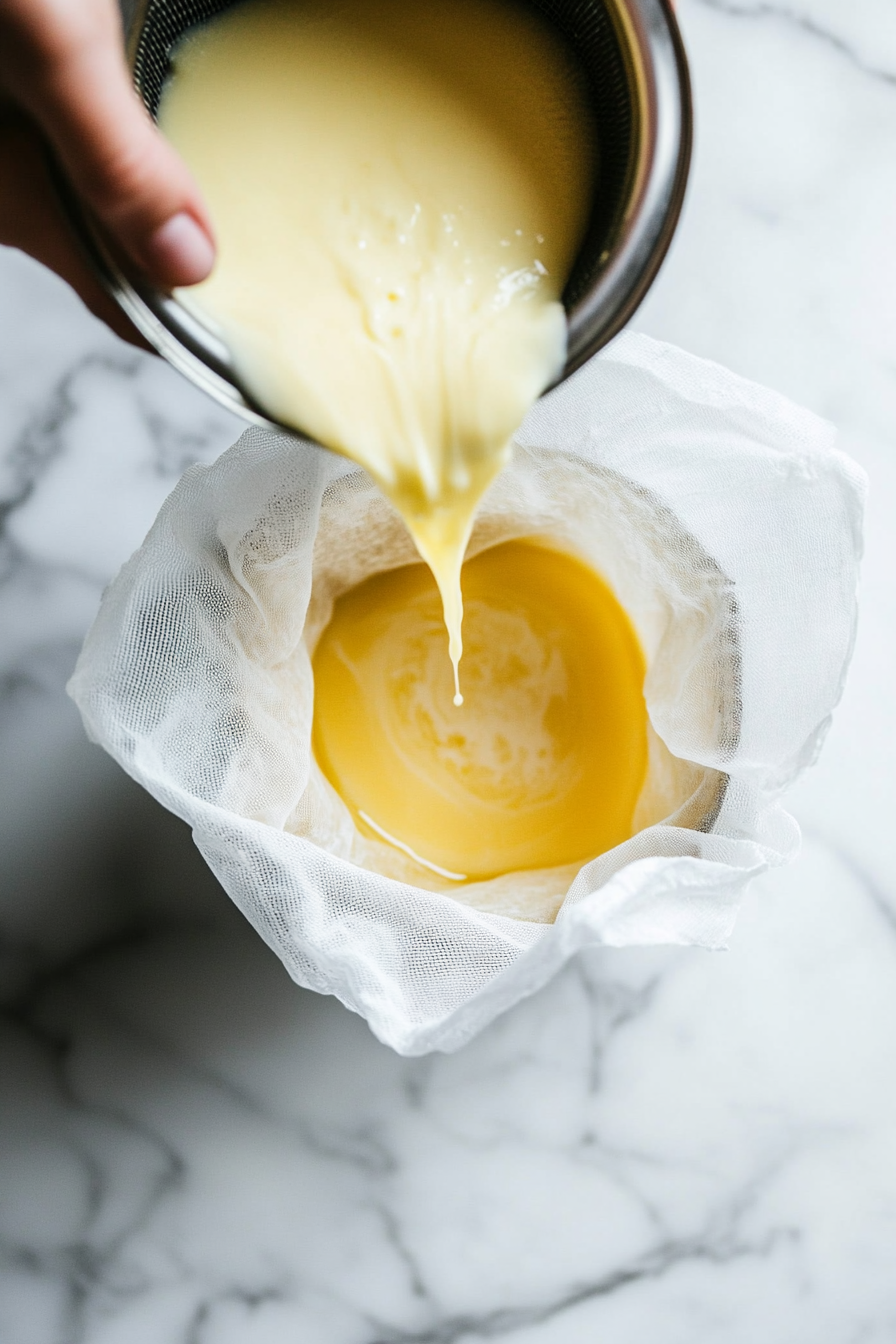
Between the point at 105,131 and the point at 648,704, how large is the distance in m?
0.42

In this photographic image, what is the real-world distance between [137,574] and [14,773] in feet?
0.63

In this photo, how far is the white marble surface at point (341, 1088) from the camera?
0.65 m

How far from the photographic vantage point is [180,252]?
40 cm

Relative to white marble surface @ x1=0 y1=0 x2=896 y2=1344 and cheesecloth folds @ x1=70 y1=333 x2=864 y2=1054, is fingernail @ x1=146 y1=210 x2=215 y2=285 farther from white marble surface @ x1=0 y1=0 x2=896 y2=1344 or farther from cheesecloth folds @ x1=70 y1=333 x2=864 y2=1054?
white marble surface @ x1=0 y1=0 x2=896 y2=1344

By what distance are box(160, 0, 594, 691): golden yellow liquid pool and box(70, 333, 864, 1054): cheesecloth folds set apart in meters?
0.08

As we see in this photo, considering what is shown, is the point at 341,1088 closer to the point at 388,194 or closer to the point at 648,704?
the point at 648,704

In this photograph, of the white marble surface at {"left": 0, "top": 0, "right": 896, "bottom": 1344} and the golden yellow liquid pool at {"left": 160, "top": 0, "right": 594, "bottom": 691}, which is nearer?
the golden yellow liquid pool at {"left": 160, "top": 0, "right": 594, "bottom": 691}

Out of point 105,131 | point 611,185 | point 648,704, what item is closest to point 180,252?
point 105,131

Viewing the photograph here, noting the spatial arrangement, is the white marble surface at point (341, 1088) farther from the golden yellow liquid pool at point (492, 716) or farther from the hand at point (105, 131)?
the hand at point (105, 131)

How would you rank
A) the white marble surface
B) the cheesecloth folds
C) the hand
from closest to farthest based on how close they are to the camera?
1. the hand
2. the cheesecloth folds
3. the white marble surface

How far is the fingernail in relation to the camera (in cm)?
39

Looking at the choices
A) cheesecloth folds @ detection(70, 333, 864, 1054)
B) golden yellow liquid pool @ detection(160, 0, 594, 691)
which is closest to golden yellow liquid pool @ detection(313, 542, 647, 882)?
cheesecloth folds @ detection(70, 333, 864, 1054)

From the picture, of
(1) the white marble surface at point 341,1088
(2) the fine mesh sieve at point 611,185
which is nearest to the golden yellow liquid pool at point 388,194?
(2) the fine mesh sieve at point 611,185

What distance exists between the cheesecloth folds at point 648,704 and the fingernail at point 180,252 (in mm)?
122
